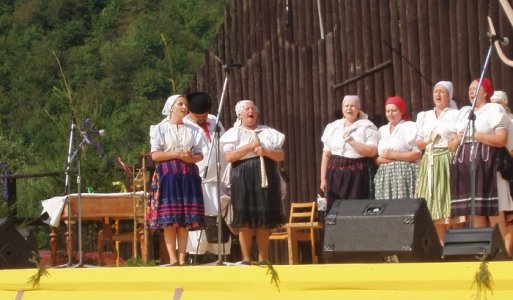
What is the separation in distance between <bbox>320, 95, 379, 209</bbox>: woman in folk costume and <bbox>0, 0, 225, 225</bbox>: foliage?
18705 millimetres

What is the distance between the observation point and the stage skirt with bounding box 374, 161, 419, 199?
30.5 feet

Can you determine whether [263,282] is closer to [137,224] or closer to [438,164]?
[438,164]

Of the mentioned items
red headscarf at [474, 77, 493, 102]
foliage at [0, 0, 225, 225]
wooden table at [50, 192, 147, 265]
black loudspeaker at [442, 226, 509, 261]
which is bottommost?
black loudspeaker at [442, 226, 509, 261]

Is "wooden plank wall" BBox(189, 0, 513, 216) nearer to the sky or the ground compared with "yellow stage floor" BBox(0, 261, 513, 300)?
nearer to the sky

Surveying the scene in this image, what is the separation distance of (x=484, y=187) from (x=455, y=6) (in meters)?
2.35

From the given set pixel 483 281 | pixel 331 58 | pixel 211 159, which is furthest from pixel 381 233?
pixel 331 58

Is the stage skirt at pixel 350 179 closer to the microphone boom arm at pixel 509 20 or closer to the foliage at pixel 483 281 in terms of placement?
the microphone boom arm at pixel 509 20

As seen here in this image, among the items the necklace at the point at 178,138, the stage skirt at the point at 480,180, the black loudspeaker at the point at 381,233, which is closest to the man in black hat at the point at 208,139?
the necklace at the point at 178,138

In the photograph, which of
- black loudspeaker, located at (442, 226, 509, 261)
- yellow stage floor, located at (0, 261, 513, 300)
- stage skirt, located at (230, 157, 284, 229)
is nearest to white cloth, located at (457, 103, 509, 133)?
stage skirt, located at (230, 157, 284, 229)

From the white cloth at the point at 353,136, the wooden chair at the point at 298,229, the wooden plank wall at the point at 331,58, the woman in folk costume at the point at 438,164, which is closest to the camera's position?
the woman in folk costume at the point at 438,164

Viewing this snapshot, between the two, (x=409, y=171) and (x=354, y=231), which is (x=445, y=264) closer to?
(x=354, y=231)

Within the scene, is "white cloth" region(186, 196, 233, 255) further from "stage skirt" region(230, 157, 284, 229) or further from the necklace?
the necklace

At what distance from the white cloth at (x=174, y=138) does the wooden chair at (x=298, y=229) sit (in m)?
2.61

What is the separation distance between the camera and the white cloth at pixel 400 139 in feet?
30.8
